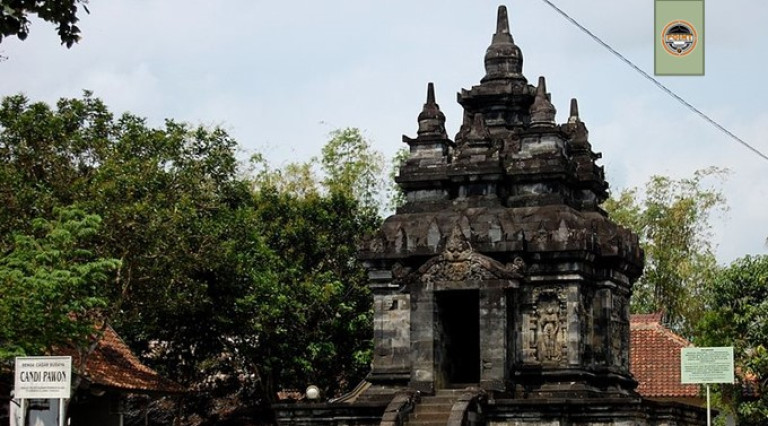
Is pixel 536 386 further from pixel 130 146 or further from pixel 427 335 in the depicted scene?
pixel 130 146

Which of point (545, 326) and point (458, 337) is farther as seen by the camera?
point (458, 337)

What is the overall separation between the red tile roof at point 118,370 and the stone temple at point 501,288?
5.16 metres

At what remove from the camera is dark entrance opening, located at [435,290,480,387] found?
87.5 ft

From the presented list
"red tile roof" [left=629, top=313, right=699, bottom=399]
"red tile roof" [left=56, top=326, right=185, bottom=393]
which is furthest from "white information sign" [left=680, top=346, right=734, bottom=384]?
"red tile roof" [left=629, top=313, right=699, bottom=399]

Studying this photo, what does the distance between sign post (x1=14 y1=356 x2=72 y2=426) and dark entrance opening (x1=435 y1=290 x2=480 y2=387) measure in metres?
9.98

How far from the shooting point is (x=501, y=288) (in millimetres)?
25875

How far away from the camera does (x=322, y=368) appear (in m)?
37.9

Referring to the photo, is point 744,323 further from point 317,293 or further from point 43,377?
point 43,377

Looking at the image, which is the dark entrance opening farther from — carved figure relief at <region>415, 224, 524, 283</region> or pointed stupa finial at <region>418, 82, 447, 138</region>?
pointed stupa finial at <region>418, 82, 447, 138</region>

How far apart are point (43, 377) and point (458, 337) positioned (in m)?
11.6

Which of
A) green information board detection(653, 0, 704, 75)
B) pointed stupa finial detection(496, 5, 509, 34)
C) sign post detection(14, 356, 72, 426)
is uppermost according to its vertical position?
pointed stupa finial detection(496, 5, 509, 34)

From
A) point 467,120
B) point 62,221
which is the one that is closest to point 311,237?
point 467,120

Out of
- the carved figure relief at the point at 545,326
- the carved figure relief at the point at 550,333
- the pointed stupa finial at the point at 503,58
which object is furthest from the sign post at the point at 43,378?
the pointed stupa finial at the point at 503,58

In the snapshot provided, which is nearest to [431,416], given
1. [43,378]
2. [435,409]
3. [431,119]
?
[435,409]
